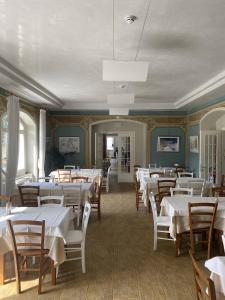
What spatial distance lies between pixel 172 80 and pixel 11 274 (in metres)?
5.63

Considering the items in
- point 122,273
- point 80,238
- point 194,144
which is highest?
point 194,144

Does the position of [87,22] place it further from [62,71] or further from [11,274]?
[11,274]

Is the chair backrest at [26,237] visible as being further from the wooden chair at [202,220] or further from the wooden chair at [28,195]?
the wooden chair at [28,195]

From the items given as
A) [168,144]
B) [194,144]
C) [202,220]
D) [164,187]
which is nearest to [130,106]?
[168,144]

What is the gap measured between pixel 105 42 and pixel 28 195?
377cm

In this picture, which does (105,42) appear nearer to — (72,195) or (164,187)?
(72,195)

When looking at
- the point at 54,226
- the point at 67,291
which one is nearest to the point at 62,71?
the point at 54,226

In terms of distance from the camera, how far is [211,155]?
9.88 meters

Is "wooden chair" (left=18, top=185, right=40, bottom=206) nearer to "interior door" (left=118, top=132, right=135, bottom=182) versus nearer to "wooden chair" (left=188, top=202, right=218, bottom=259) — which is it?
"wooden chair" (left=188, top=202, right=218, bottom=259)

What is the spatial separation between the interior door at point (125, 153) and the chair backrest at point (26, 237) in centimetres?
978

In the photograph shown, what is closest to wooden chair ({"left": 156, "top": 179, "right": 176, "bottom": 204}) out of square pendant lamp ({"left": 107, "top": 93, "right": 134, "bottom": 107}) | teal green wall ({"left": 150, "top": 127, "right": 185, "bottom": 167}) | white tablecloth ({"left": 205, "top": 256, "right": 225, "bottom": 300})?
square pendant lamp ({"left": 107, "top": 93, "right": 134, "bottom": 107})

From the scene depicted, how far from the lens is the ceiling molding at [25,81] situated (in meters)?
5.74

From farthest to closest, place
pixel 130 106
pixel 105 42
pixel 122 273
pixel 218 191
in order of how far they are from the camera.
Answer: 1. pixel 130 106
2. pixel 218 191
3. pixel 105 42
4. pixel 122 273

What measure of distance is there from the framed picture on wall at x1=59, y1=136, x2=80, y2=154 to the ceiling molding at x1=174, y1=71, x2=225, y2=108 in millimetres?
4680
